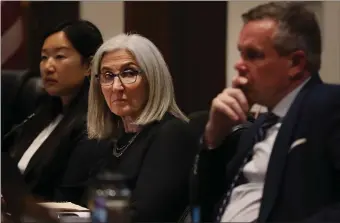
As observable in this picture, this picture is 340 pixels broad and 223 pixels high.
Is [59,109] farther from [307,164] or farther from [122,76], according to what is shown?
[307,164]

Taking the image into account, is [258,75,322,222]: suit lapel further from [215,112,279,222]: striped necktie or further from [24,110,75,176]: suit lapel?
[24,110,75,176]: suit lapel

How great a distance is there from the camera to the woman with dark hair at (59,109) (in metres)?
1.39

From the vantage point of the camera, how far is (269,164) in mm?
1209

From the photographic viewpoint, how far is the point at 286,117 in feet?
3.96

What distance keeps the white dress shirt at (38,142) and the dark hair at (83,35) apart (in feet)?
0.55

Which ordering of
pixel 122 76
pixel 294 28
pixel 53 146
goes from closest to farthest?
pixel 294 28, pixel 122 76, pixel 53 146

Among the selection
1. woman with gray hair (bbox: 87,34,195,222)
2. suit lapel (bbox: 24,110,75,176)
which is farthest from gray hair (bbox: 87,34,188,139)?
suit lapel (bbox: 24,110,75,176)

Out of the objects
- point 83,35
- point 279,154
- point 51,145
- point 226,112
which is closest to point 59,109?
point 51,145

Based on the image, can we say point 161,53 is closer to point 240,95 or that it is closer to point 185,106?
point 185,106

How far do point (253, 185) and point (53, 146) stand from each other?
1.54ft

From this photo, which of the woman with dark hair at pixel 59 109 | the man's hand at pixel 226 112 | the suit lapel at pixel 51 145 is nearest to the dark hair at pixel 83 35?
the woman with dark hair at pixel 59 109

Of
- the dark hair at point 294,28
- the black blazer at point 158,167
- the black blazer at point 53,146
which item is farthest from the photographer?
the black blazer at point 53,146

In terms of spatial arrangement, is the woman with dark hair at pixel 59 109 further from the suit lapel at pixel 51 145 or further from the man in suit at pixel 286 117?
the man in suit at pixel 286 117

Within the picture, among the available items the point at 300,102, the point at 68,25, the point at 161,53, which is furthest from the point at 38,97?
the point at 300,102
